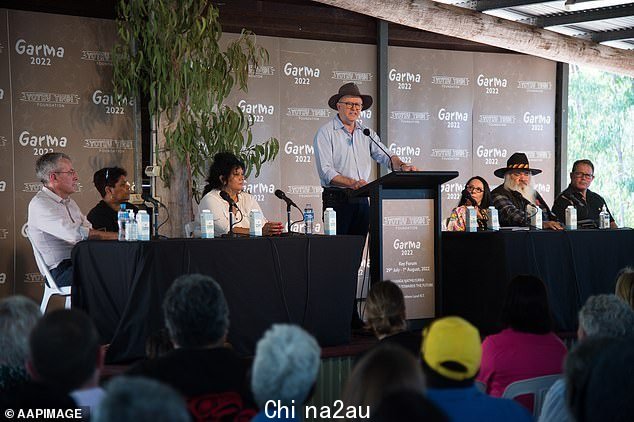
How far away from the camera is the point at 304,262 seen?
4969mm

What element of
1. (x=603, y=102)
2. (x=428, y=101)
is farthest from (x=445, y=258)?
(x=603, y=102)

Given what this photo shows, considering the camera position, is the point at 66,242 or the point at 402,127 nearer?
the point at 66,242

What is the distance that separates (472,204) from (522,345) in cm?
→ 316

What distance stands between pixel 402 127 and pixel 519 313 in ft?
17.8

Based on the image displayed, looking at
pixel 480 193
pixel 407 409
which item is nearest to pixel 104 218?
pixel 480 193

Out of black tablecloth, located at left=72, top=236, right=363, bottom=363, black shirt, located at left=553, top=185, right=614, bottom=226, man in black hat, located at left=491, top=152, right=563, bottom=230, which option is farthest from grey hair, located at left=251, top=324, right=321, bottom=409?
black shirt, located at left=553, top=185, right=614, bottom=226

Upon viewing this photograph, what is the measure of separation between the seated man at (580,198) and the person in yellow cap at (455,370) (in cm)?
504

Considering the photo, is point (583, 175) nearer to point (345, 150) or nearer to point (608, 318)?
point (345, 150)

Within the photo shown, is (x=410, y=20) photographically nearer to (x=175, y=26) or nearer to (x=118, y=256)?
(x=175, y=26)

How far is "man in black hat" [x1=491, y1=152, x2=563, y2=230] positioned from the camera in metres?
6.33

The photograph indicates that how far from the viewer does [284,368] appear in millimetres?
2188

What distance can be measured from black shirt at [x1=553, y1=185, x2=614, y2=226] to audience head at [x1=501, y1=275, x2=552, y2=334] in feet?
12.5

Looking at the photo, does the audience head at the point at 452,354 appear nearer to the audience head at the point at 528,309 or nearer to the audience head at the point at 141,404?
the audience head at the point at 141,404

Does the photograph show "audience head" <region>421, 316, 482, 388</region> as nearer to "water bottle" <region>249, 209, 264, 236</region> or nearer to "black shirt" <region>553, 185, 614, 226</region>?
"water bottle" <region>249, 209, 264, 236</region>
